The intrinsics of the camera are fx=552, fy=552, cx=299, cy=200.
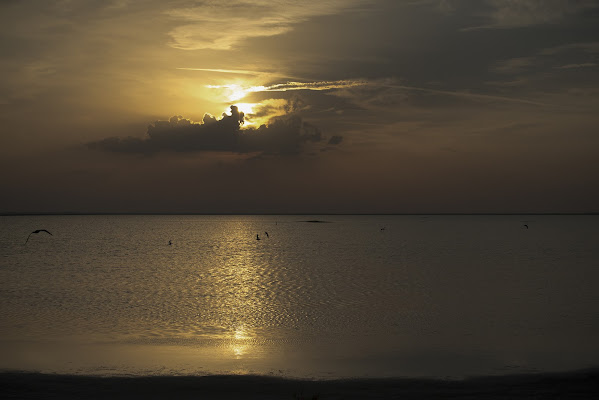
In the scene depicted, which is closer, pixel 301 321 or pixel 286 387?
pixel 286 387

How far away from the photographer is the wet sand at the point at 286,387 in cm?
1614

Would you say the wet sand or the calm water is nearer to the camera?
the wet sand

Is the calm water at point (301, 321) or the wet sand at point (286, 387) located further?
the calm water at point (301, 321)

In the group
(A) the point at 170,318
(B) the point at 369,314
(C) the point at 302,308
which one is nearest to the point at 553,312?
(B) the point at 369,314

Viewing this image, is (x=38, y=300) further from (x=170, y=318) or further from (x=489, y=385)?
(x=489, y=385)

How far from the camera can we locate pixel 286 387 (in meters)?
17.4

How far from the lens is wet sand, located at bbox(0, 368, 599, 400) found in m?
16.1

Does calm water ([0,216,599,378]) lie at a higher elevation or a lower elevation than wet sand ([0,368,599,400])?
lower

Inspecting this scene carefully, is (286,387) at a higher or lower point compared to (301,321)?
higher

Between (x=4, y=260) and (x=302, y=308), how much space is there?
5632cm

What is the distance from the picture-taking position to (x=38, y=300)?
38469 mm

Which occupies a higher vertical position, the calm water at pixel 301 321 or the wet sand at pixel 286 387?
the wet sand at pixel 286 387

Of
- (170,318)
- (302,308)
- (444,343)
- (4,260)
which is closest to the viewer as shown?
(444,343)

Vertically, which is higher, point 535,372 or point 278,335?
point 535,372
